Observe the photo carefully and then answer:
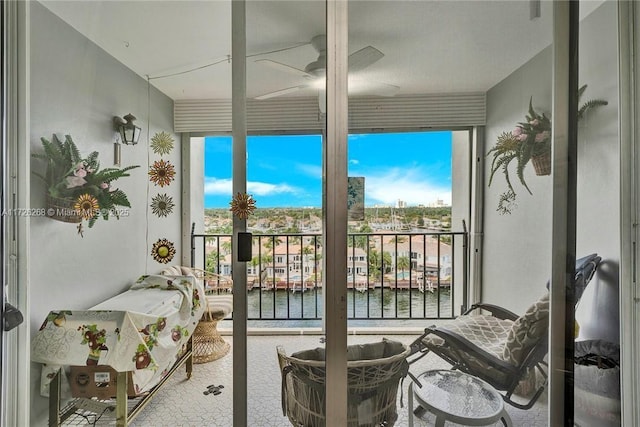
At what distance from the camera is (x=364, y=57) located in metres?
1.14

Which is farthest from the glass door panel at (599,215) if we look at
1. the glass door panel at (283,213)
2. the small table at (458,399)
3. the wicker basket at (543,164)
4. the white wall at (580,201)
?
the glass door panel at (283,213)

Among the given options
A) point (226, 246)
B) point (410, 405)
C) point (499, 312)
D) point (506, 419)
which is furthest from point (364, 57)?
point (506, 419)

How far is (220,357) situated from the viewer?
123 cm

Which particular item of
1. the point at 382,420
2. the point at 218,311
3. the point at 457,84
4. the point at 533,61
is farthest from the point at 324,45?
the point at 382,420

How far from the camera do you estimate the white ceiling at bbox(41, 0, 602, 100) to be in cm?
114

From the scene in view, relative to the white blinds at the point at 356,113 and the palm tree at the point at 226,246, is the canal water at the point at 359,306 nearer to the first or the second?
the palm tree at the point at 226,246

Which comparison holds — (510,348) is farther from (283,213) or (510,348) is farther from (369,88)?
(369,88)

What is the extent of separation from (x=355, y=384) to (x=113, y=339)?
1.03m

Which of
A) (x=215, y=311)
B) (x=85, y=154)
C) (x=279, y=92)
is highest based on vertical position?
(x=279, y=92)

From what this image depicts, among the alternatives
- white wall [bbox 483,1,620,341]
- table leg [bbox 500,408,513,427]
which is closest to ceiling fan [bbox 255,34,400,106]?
white wall [bbox 483,1,620,341]

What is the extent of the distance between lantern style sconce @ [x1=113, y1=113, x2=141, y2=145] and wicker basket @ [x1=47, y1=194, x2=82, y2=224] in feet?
1.14

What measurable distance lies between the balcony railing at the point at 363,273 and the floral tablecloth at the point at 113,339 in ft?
0.92

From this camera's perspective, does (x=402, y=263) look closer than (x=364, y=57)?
No

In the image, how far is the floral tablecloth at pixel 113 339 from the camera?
1152 millimetres
